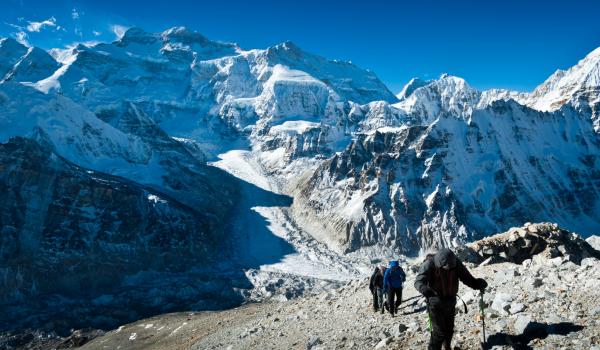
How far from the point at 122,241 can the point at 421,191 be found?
74969mm

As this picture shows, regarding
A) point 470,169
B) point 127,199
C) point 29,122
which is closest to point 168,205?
point 127,199

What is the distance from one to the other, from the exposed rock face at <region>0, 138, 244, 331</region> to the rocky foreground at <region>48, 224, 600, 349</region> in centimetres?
5887

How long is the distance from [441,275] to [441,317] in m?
1.03

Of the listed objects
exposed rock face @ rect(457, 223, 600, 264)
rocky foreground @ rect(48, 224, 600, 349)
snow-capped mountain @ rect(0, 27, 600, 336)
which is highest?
snow-capped mountain @ rect(0, 27, 600, 336)

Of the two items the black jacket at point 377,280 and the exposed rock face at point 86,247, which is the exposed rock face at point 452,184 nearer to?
the exposed rock face at point 86,247

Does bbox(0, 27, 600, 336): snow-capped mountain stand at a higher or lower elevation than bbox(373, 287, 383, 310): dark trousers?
higher

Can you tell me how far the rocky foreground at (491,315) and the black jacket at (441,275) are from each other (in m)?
2.26

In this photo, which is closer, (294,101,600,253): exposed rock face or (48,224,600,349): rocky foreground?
(48,224,600,349): rocky foreground

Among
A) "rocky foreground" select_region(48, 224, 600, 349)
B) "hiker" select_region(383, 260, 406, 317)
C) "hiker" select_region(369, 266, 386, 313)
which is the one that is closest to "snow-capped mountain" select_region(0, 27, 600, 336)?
"rocky foreground" select_region(48, 224, 600, 349)

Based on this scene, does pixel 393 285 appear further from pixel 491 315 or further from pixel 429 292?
pixel 429 292

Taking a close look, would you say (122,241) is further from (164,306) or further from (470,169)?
(470,169)

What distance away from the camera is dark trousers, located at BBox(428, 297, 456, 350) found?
12703 millimetres

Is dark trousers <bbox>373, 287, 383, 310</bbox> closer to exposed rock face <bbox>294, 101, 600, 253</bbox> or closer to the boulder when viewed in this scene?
the boulder

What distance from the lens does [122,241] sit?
4515 inches
